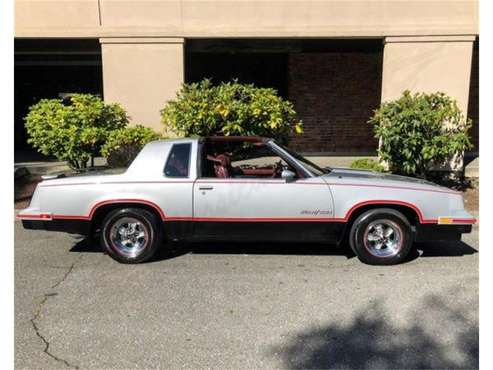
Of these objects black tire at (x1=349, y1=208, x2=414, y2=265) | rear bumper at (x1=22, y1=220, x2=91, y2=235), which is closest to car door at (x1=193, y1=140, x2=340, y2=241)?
black tire at (x1=349, y1=208, x2=414, y2=265)

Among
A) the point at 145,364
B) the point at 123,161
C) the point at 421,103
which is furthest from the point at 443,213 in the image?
the point at 123,161

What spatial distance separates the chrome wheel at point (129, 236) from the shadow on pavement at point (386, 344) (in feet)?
8.29

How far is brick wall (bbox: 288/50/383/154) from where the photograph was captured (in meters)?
14.2

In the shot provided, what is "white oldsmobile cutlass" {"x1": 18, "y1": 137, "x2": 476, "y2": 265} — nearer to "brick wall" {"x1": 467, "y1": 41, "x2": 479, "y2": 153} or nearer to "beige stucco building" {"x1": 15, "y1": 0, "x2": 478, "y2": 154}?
"beige stucco building" {"x1": 15, "y1": 0, "x2": 478, "y2": 154}

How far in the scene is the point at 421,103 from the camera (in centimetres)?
906

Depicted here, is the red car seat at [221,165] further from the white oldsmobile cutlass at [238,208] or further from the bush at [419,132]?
the bush at [419,132]

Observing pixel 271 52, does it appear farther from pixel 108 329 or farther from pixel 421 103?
pixel 108 329

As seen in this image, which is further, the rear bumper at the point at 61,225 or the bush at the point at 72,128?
the bush at the point at 72,128

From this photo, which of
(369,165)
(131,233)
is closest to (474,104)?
(369,165)

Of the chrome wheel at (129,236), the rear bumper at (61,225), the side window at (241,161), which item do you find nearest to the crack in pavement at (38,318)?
the rear bumper at (61,225)

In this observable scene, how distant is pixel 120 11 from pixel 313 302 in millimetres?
8062

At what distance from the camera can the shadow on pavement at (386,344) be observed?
3.34 meters

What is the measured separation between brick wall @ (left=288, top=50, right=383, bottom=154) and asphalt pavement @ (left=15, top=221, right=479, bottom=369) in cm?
866

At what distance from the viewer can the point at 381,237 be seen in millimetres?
5457
